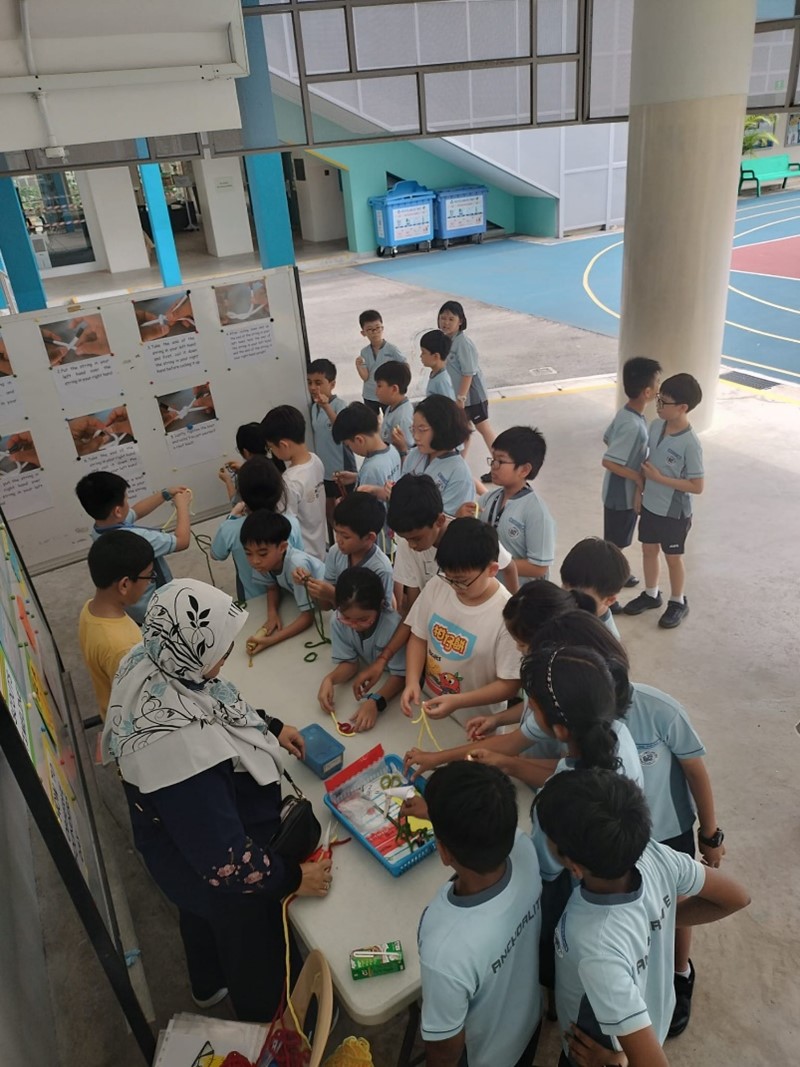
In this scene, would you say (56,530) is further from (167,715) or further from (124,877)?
(167,715)

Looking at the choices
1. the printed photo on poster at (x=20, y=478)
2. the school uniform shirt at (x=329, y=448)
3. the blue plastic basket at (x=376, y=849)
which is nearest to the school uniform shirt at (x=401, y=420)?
the school uniform shirt at (x=329, y=448)

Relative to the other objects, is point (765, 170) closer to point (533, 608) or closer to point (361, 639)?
point (361, 639)

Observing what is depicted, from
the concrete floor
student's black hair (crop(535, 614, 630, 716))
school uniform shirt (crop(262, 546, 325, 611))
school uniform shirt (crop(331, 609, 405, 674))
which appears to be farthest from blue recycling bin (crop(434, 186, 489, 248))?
student's black hair (crop(535, 614, 630, 716))

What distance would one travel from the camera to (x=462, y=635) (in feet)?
9.26

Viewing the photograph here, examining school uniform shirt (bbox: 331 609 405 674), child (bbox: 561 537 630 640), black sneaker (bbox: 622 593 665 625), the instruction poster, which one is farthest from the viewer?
the instruction poster

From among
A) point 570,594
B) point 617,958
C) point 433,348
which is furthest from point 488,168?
point 617,958

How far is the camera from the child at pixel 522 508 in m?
3.56

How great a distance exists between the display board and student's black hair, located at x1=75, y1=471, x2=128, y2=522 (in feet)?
5.21

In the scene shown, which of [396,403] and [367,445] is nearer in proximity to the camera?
[367,445]

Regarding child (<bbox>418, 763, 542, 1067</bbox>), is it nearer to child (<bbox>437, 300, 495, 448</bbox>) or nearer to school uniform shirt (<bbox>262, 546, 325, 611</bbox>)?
school uniform shirt (<bbox>262, 546, 325, 611</bbox>)

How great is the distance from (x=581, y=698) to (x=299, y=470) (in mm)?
2602

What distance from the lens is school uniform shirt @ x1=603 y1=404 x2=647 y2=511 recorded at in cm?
435

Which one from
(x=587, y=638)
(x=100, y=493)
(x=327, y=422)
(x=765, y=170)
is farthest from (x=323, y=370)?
(x=765, y=170)

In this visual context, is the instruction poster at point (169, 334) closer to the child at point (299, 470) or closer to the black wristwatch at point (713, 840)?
the child at point (299, 470)
